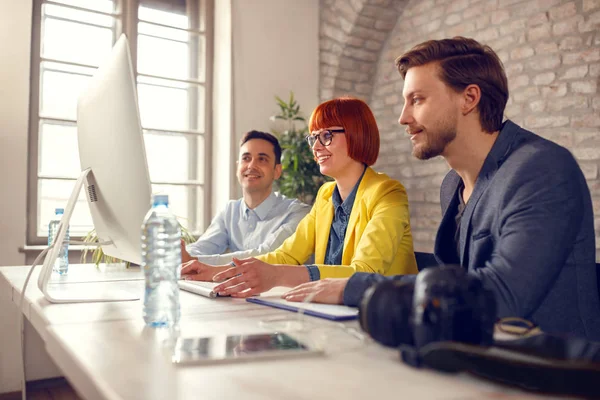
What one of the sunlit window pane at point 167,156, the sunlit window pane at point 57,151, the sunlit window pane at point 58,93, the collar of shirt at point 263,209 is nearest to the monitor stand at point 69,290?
the collar of shirt at point 263,209

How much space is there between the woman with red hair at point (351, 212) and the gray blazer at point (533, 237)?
0.34 m

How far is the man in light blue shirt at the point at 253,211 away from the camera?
110 inches

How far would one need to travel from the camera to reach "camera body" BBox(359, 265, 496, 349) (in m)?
0.65

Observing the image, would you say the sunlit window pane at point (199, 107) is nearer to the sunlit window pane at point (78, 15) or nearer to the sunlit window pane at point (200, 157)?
the sunlit window pane at point (200, 157)

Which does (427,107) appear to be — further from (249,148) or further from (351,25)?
(351,25)

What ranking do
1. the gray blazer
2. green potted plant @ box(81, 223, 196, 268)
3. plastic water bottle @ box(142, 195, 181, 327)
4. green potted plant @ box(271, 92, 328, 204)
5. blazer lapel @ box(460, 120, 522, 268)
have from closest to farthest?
1. plastic water bottle @ box(142, 195, 181, 327)
2. the gray blazer
3. blazer lapel @ box(460, 120, 522, 268)
4. green potted plant @ box(81, 223, 196, 268)
5. green potted plant @ box(271, 92, 328, 204)

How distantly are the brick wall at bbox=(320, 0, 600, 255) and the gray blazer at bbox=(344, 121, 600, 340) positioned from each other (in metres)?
2.00

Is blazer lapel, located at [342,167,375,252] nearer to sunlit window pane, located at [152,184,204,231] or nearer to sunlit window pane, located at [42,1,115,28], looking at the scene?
sunlit window pane, located at [152,184,204,231]

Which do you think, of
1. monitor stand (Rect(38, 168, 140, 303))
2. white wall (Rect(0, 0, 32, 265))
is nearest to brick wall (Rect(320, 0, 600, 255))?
white wall (Rect(0, 0, 32, 265))

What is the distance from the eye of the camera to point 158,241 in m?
0.98

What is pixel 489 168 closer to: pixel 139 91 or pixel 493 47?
pixel 493 47

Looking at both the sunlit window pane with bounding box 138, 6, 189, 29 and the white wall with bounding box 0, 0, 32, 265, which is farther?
the sunlit window pane with bounding box 138, 6, 189, 29

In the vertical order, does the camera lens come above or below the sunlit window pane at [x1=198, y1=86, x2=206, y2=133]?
below

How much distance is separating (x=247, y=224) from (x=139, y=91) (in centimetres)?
174
